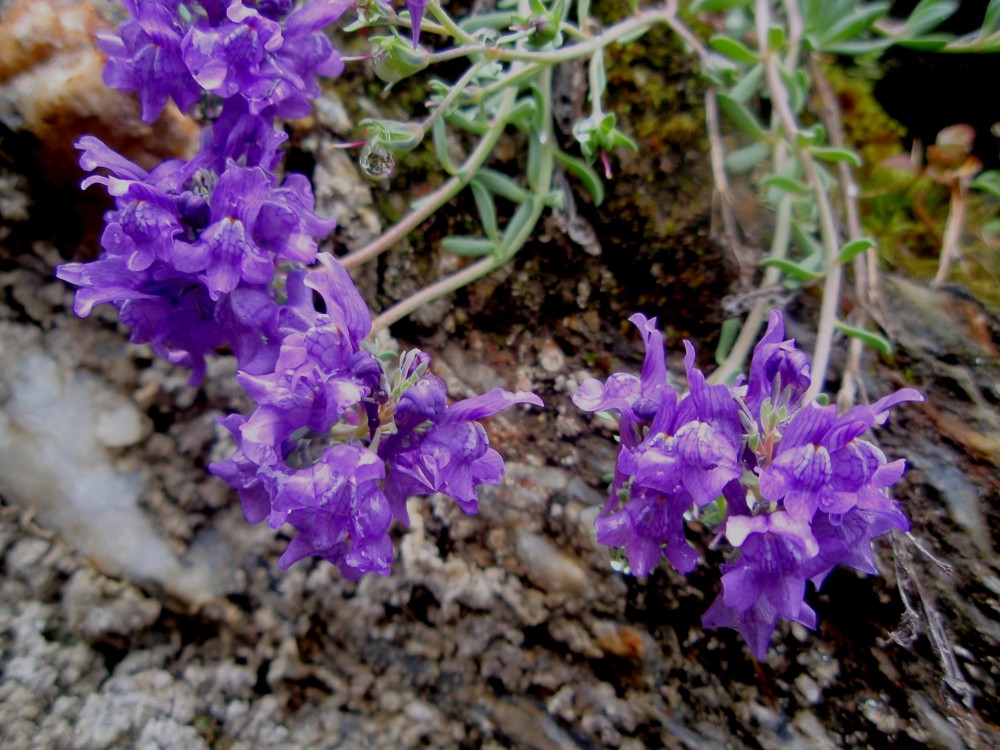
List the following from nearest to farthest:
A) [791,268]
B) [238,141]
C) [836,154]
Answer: [238,141] → [791,268] → [836,154]

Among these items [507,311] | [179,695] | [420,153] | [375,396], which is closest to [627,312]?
[507,311]

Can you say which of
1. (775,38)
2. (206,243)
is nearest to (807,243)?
(775,38)

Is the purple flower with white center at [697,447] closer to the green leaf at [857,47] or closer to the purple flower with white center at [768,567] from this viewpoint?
the purple flower with white center at [768,567]

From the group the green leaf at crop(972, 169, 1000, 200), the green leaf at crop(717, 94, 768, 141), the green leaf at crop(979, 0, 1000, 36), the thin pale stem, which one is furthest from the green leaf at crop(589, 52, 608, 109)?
the green leaf at crop(972, 169, 1000, 200)

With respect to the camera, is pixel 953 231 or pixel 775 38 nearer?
pixel 775 38

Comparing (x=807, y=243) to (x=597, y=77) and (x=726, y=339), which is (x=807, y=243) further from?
(x=597, y=77)

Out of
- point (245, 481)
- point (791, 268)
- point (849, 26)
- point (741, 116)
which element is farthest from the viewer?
point (741, 116)

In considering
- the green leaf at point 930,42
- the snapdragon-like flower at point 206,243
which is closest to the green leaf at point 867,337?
the green leaf at point 930,42

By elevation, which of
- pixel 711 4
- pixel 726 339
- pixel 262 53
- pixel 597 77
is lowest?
pixel 726 339
